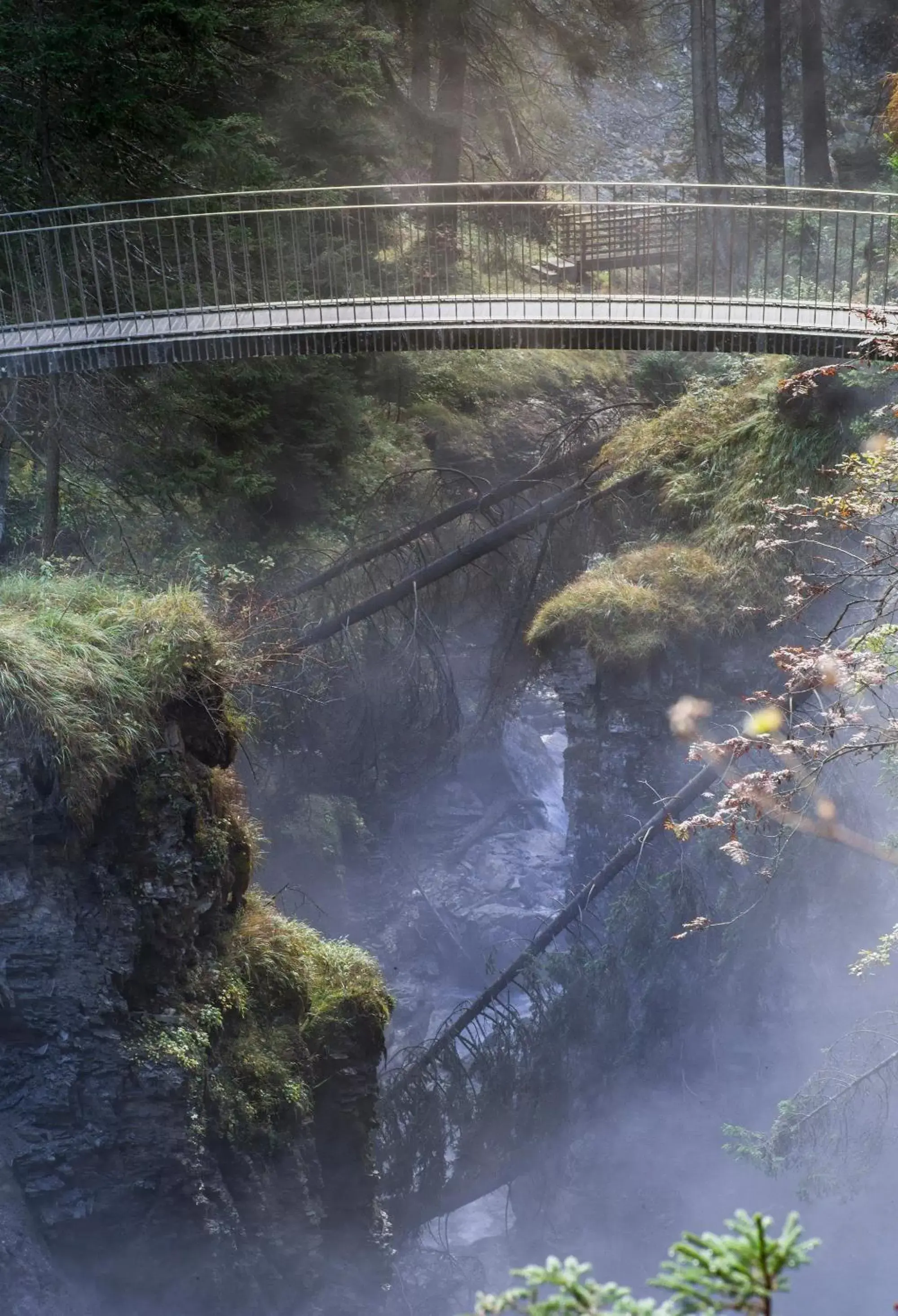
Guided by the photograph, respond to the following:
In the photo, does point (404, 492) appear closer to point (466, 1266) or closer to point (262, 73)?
point (262, 73)

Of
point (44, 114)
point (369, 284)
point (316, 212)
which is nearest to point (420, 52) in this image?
point (316, 212)

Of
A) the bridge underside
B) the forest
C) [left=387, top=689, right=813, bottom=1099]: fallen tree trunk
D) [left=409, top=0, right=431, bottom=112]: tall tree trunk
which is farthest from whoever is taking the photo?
[left=409, top=0, right=431, bottom=112]: tall tree trunk

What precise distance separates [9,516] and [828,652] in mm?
7701

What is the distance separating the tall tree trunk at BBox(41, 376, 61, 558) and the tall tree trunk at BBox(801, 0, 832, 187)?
40.6 feet

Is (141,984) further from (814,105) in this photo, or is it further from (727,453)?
(814,105)

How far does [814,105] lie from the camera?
1858 cm

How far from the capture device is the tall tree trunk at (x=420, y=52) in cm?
1497

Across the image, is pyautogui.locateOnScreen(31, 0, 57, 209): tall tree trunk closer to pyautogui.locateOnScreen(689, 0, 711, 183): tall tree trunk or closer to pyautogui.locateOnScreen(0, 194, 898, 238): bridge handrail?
pyautogui.locateOnScreen(0, 194, 898, 238): bridge handrail

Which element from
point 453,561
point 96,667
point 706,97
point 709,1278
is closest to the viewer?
point 709,1278

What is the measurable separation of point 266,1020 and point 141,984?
113 cm

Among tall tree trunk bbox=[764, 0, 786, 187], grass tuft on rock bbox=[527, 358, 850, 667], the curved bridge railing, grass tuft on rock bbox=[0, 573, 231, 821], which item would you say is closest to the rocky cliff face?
grass tuft on rock bbox=[0, 573, 231, 821]

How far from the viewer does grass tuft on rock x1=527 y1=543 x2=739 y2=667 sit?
38.1ft

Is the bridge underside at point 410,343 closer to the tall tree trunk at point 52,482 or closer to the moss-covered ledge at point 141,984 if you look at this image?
the tall tree trunk at point 52,482

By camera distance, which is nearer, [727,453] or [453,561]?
[727,453]
